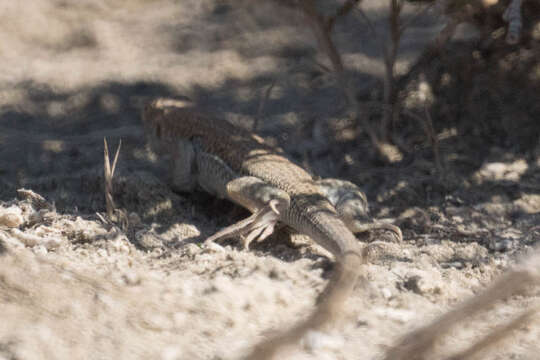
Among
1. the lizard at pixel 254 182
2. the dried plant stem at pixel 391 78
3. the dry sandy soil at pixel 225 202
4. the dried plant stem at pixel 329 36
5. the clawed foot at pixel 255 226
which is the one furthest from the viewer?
the dried plant stem at pixel 391 78

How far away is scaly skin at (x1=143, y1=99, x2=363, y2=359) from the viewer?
3172 millimetres

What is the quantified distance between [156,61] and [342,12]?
2.92 metres

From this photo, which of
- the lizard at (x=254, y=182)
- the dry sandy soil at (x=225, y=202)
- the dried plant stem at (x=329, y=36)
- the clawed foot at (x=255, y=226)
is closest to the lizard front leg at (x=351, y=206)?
the lizard at (x=254, y=182)

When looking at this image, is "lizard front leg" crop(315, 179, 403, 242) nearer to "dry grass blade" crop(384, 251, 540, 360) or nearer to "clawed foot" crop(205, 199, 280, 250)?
"clawed foot" crop(205, 199, 280, 250)

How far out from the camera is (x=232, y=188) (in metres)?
3.94

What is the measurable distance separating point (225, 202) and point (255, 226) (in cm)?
93

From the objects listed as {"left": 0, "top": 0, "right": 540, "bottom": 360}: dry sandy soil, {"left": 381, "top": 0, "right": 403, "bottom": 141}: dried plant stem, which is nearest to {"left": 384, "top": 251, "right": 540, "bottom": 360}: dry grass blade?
{"left": 0, "top": 0, "right": 540, "bottom": 360}: dry sandy soil

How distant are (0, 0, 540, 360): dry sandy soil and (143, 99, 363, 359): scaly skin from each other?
135 millimetres

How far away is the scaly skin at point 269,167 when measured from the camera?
317cm

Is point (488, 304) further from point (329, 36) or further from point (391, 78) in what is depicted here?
point (391, 78)

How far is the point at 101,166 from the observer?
4.57 metres

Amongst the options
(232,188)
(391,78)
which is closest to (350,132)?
(391,78)

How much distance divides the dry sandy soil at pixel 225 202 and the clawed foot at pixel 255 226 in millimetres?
120

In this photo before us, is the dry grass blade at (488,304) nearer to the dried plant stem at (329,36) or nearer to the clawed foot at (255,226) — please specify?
the clawed foot at (255,226)
